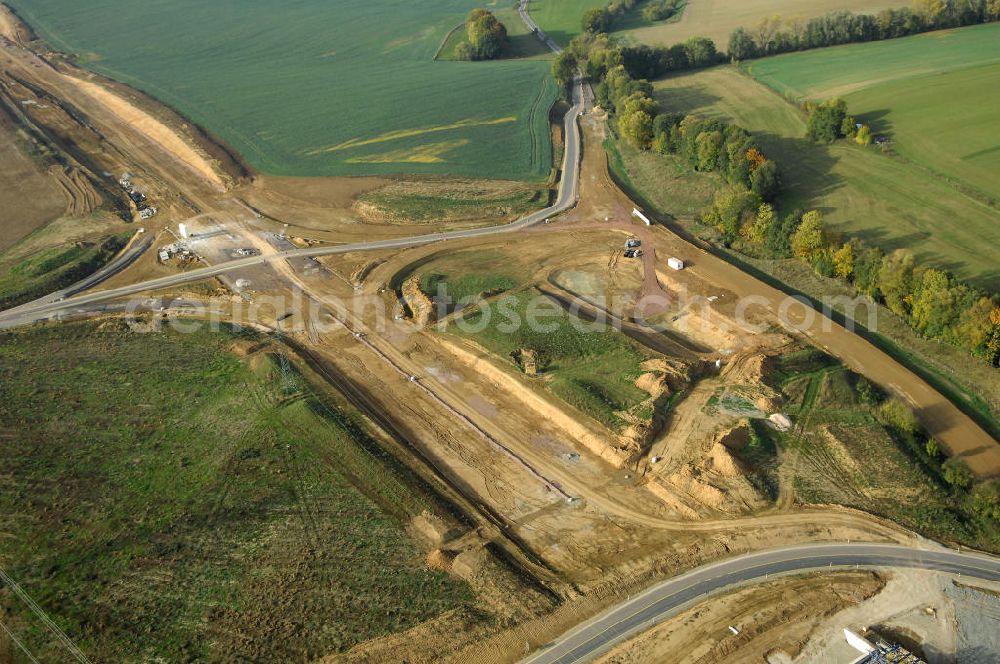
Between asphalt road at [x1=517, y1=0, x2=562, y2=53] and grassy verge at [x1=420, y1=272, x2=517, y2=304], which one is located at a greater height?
asphalt road at [x1=517, y1=0, x2=562, y2=53]

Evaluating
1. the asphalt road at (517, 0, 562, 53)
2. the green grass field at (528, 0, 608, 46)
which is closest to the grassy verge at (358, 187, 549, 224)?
the asphalt road at (517, 0, 562, 53)

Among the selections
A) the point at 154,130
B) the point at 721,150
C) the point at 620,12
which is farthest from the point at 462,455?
the point at 620,12

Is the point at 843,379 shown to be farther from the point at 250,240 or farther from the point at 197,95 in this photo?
the point at 197,95

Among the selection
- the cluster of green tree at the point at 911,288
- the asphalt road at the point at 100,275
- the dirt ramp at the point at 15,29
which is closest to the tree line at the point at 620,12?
the cluster of green tree at the point at 911,288

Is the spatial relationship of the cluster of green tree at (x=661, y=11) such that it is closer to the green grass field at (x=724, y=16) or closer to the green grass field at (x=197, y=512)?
the green grass field at (x=724, y=16)

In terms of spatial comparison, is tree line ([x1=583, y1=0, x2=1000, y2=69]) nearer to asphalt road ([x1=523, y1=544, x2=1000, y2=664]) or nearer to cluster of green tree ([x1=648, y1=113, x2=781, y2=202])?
cluster of green tree ([x1=648, y1=113, x2=781, y2=202])

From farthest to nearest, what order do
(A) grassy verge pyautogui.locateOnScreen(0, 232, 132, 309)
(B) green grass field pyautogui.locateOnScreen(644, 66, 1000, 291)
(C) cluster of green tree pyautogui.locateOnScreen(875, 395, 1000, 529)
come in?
(B) green grass field pyautogui.locateOnScreen(644, 66, 1000, 291)
(A) grassy verge pyautogui.locateOnScreen(0, 232, 132, 309)
(C) cluster of green tree pyautogui.locateOnScreen(875, 395, 1000, 529)
